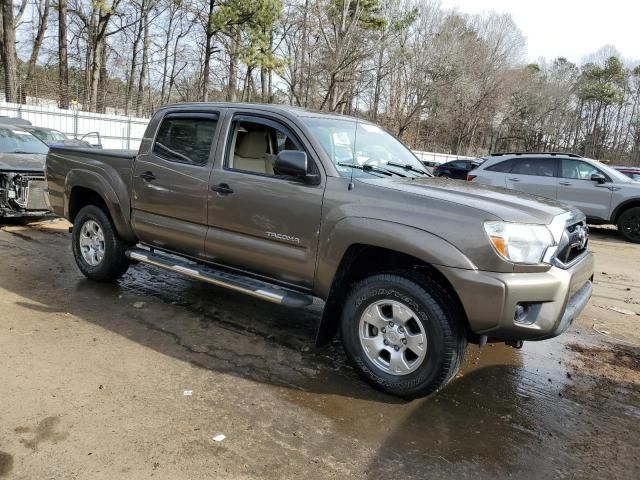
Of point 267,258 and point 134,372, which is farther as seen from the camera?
point 267,258

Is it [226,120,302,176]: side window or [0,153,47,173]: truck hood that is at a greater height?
[226,120,302,176]: side window

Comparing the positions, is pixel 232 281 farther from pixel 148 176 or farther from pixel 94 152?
pixel 94 152

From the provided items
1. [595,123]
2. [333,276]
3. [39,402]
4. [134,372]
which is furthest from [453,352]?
[595,123]

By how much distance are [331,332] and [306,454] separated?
115cm

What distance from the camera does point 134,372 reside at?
361 centimetres

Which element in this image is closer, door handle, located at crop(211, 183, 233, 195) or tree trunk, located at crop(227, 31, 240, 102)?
door handle, located at crop(211, 183, 233, 195)

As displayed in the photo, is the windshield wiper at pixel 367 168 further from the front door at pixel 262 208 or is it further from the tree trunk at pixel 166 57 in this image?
the tree trunk at pixel 166 57

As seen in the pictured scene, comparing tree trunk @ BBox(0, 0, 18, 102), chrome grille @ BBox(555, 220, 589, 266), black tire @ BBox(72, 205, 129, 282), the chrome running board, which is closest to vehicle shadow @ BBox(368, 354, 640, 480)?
chrome grille @ BBox(555, 220, 589, 266)

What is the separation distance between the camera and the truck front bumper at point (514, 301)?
118 inches

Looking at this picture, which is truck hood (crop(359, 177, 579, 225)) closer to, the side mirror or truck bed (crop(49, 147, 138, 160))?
the side mirror

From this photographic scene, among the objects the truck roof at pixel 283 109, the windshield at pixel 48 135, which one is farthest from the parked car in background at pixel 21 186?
the truck roof at pixel 283 109

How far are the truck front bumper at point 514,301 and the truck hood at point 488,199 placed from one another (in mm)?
351

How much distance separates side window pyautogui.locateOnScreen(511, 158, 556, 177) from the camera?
37.8 ft

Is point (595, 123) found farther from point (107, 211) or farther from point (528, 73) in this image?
point (107, 211)
